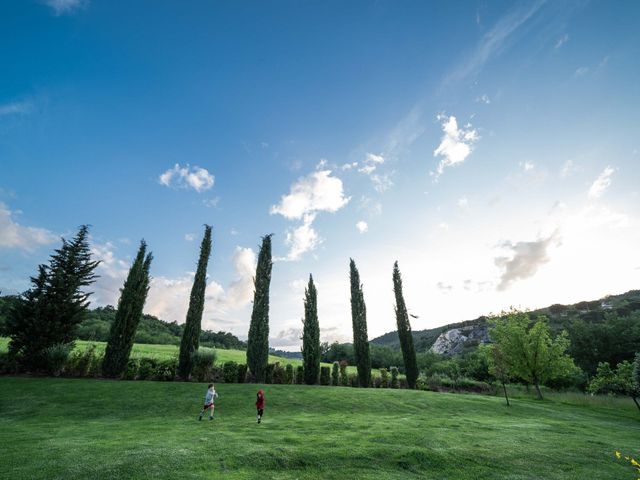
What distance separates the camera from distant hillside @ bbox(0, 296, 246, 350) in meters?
43.4

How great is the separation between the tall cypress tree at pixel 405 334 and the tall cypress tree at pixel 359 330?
4.47 meters

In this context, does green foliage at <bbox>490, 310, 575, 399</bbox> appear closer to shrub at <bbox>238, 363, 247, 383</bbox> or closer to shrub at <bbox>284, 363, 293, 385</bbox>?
shrub at <bbox>284, 363, 293, 385</bbox>

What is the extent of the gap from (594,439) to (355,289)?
77.7 ft

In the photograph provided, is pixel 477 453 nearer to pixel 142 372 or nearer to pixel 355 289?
pixel 142 372

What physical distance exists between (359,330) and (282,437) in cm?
2304

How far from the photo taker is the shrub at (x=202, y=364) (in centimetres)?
2184

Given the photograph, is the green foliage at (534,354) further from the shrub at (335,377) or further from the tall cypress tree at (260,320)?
the tall cypress tree at (260,320)

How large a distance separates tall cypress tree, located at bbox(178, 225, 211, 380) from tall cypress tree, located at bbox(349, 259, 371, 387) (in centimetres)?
1510

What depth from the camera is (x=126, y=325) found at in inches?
890

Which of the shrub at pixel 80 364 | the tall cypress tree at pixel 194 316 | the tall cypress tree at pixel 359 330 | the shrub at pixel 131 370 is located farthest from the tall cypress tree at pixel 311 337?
the shrub at pixel 80 364

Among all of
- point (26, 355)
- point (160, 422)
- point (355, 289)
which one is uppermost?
point (355, 289)

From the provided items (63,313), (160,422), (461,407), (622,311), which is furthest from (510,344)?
(622,311)

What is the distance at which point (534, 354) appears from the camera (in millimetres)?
28266

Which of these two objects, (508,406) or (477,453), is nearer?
(477,453)
